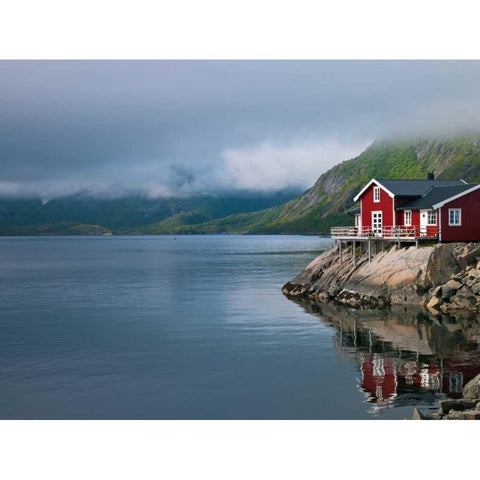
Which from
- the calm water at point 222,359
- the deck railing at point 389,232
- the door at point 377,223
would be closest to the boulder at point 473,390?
the calm water at point 222,359

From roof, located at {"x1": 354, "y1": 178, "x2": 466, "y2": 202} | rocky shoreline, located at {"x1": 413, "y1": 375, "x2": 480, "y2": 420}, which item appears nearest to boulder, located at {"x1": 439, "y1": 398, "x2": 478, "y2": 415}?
rocky shoreline, located at {"x1": 413, "y1": 375, "x2": 480, "y2": 420}

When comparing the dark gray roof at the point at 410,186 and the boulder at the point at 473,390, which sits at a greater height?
the dark gray roof at the point at 410,186

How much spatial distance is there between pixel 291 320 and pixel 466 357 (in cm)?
1779

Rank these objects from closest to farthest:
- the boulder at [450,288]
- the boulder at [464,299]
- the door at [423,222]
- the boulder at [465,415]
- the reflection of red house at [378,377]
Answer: the boulder at [465,415] < the reflection of red house at [378,377] < the boulder at [464,299] < the boulder at [450,288] < the door at [423,222]

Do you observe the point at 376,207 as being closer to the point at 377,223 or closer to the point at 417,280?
the point at 377,223

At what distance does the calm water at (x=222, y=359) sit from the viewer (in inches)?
1101

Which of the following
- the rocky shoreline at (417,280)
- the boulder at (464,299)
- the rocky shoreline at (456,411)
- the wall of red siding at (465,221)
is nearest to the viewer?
the rocky shoreline at (456,411)

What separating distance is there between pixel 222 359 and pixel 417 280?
24811 mm

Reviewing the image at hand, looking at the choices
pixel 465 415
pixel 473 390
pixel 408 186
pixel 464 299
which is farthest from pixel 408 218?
pixel 465 415

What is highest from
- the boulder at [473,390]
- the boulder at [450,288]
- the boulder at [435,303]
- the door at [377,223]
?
the door at [377,223]

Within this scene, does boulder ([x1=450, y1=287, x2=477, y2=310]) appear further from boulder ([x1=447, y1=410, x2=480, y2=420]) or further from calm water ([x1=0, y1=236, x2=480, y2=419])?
boulder ([x1=447, y1=410, x2=480, y2=420])

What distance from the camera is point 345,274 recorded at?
65.4 metres

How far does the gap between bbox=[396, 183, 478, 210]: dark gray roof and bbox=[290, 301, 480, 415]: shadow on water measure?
13.0 meters

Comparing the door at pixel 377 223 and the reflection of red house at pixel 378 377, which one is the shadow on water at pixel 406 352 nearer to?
the reflection of red house at pixel 378 377
